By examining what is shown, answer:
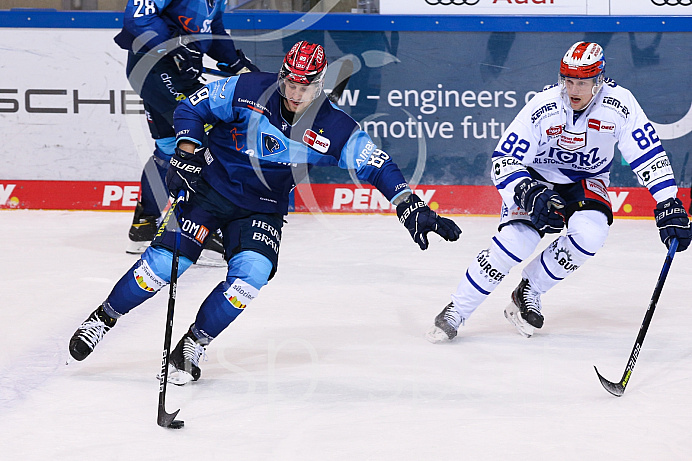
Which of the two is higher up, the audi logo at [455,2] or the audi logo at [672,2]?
the audi logo at [672,2]

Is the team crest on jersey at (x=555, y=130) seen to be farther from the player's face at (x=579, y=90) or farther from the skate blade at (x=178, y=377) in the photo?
the skate blade at (x=178, y=377)

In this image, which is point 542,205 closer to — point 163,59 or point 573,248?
point 573,248

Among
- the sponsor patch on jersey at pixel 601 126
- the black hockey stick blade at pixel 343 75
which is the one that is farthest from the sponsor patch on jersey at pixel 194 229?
the black hockey stick blade at pixel 343 75

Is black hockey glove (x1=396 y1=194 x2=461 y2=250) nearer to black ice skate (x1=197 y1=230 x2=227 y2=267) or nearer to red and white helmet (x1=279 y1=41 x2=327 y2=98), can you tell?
red and white helmet (x1=279 y1=41 x2=327 y2=98)

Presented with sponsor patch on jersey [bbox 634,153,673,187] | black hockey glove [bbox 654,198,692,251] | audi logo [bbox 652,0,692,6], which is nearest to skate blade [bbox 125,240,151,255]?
sponsor patch on jersey [bbox 634,153,673,187]

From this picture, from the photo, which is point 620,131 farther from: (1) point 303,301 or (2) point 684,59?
(2) point 684,59

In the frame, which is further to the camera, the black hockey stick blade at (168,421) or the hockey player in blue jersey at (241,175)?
the hockey player in blue jersey at (241,175)

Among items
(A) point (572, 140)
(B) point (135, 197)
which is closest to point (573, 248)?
(A) point (572, 140)

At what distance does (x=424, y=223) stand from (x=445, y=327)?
915mm

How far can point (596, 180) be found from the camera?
13.3 ft

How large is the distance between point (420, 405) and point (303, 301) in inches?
60.8

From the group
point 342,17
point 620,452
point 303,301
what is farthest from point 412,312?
point 342,17

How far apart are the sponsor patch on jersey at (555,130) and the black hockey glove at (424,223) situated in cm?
94

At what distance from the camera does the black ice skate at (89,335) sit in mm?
3318
